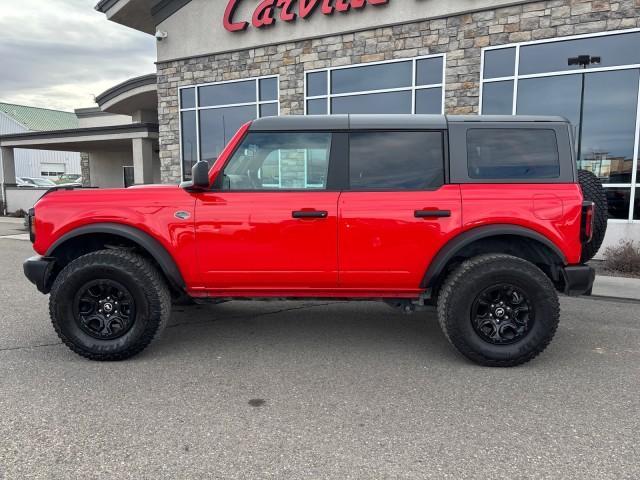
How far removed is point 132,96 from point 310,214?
56.4 ft

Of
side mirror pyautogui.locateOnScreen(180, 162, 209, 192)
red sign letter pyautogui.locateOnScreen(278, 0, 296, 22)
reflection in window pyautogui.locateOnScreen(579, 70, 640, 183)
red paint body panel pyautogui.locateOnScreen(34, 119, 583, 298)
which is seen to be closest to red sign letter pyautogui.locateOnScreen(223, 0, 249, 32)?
red sign letter pyautogui.locateOnScreen(278, 0, 296, 22)

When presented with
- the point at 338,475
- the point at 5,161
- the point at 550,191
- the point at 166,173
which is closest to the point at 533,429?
the point at 338,475

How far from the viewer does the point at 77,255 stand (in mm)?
4113

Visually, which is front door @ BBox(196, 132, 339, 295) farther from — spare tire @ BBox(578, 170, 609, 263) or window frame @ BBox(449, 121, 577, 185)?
spare tire @ BBox(578, 170, 609, 263)

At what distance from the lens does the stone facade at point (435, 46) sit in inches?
339

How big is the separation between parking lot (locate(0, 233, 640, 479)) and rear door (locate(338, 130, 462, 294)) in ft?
2.44

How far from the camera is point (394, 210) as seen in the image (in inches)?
143

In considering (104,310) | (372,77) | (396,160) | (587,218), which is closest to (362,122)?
(396,160)

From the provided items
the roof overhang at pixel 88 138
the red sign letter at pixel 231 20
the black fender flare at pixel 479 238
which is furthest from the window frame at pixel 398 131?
the roof overhang at pixel 88 138

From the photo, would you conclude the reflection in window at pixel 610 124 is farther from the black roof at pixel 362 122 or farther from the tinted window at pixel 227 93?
the tinted window at pixel 227 93

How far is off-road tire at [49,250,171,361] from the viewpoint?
3705 mm

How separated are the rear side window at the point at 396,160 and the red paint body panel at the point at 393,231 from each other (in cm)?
11

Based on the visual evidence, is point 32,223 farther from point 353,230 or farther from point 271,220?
point 353,230

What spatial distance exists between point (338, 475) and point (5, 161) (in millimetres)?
23854
